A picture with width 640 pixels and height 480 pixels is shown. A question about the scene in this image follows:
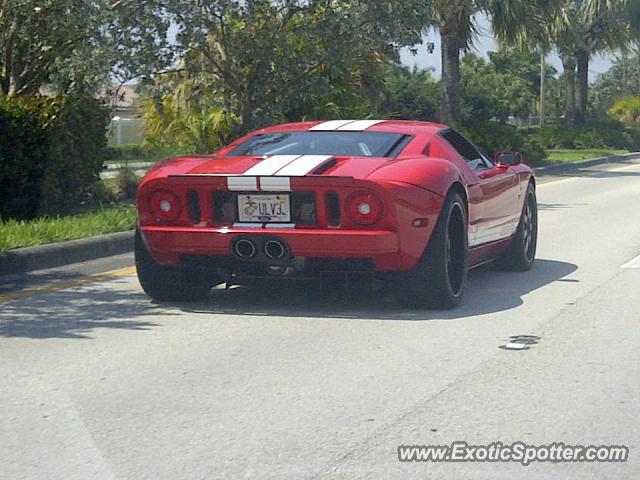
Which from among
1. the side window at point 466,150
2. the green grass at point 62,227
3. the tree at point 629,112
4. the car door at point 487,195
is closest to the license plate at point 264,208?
the car door at point 487,195

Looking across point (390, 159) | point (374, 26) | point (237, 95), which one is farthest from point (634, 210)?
point (390, 159)

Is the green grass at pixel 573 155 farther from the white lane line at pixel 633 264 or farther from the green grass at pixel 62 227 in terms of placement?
the white lane line at pixel 633 264

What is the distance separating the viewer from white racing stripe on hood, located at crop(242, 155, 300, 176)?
8.12 metres

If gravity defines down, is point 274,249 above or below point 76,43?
below

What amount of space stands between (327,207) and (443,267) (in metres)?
0.89

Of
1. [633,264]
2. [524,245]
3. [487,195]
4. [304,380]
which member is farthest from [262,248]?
[633,264]

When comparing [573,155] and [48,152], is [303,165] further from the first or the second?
[573,155]

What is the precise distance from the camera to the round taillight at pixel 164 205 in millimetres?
8398

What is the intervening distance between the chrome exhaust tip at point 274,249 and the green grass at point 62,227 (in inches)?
141

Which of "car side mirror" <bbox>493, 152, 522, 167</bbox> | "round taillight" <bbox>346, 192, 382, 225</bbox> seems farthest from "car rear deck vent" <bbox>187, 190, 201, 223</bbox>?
"car side mirror" <bbox>493, 152, 522, 167</bbox>

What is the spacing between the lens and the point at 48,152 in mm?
13984

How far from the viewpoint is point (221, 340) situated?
761cm

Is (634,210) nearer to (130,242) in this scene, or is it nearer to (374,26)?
(374,26)

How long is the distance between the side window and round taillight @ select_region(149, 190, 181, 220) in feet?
7.27
